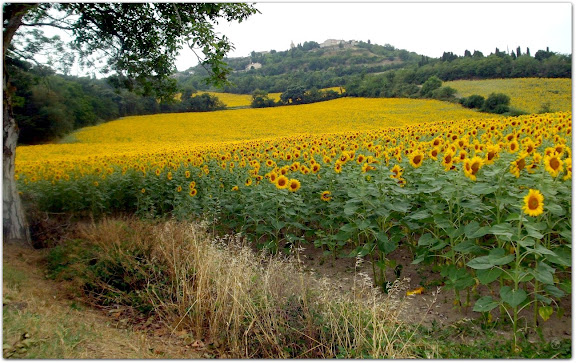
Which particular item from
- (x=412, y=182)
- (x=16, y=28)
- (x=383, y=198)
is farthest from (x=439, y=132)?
(x=16, y=28)

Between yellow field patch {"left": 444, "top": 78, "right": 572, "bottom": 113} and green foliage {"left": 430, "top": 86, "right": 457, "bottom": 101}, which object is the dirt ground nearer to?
yellow field patch {"left": 444, "top": 78, "right": 572, "bottom": 113}

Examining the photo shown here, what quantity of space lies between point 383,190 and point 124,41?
5.88 m

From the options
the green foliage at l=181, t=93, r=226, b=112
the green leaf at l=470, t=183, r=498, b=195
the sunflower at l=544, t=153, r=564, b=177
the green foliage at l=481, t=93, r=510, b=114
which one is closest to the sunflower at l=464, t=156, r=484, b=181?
the green leaf at l=470, t=183, r=498, b=195

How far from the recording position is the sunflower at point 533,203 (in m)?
3.16

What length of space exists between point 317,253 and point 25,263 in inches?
168

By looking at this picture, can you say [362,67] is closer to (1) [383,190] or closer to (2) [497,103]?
(2) [497,103]

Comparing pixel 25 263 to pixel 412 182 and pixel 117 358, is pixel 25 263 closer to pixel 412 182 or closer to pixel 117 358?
pixel 117 358

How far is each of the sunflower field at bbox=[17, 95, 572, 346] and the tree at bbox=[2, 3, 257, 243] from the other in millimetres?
1657

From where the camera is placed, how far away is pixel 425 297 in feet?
15.5

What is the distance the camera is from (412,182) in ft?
17.5

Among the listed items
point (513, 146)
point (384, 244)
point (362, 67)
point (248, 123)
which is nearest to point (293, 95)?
point (362, 67)

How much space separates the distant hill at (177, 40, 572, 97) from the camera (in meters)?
5.92

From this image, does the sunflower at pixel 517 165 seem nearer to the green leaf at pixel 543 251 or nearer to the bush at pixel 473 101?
the green leaf at pixel 543 251

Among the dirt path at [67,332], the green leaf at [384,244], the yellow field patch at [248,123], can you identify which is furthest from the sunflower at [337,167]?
the yellow field patch at [248,123]
